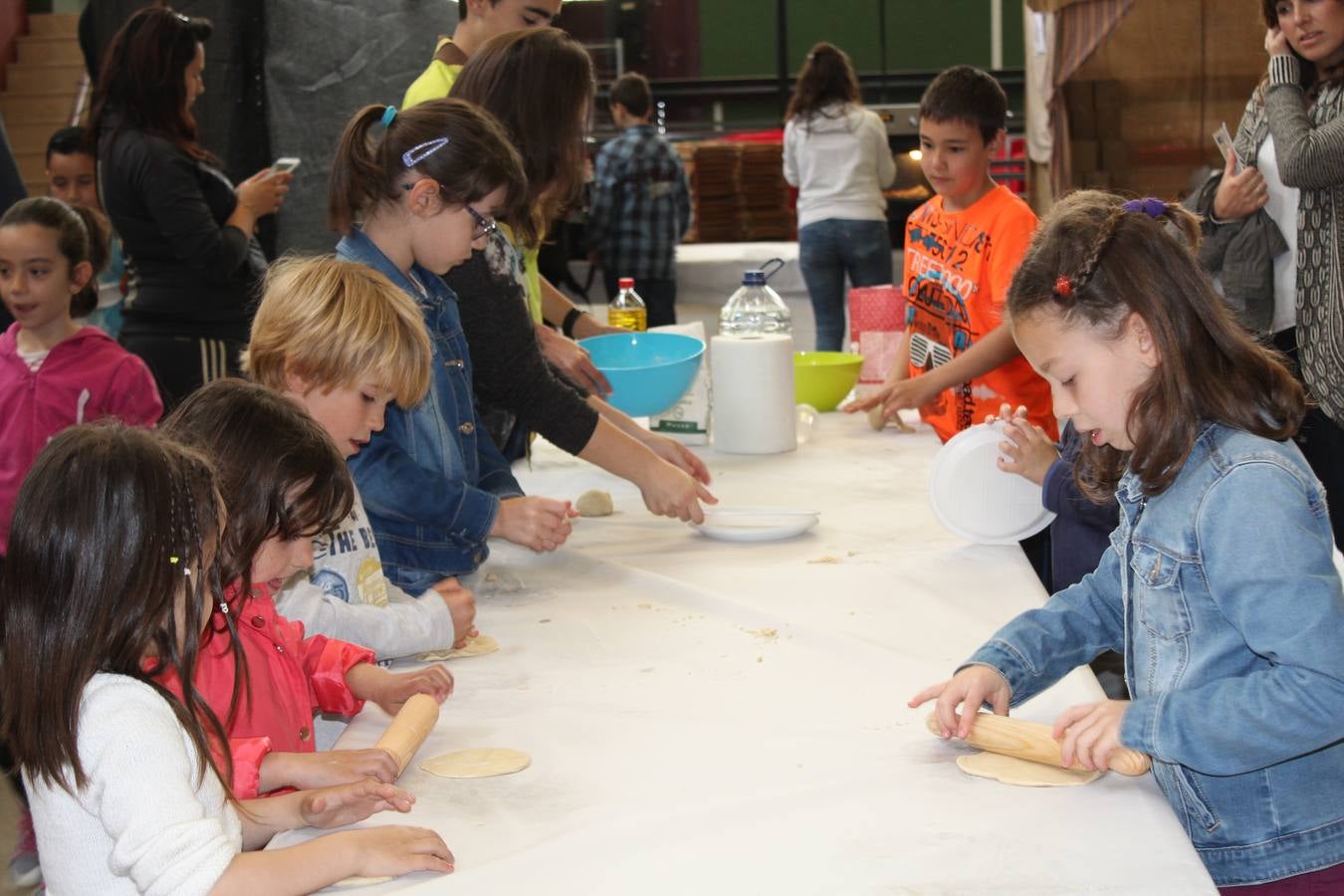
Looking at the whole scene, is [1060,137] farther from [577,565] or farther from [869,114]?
[577,565]

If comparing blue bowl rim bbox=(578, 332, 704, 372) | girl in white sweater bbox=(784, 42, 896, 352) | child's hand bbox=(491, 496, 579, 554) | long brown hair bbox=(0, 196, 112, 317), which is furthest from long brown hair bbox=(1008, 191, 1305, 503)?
girl in white sweater bbox=(784, 42, 896, 352)

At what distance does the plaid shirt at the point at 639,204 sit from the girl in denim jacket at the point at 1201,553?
4.53 meters

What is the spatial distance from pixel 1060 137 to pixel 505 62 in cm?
371

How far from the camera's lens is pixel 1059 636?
148cm

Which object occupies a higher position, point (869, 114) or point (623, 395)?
point (869, 114)

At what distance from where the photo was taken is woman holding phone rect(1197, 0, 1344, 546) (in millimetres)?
2645

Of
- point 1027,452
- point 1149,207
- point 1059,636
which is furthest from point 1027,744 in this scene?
point 1027,452

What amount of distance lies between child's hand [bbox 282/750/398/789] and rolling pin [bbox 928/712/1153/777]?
59 cm

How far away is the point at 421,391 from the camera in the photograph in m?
1.84

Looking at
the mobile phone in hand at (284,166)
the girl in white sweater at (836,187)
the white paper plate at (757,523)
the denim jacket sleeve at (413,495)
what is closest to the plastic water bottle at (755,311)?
the white paper plate at (757,523)

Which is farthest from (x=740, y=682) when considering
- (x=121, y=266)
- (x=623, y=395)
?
(x=121, y=266)

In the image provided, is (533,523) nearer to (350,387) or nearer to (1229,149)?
(350,387)

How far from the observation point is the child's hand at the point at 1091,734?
1.24 metres

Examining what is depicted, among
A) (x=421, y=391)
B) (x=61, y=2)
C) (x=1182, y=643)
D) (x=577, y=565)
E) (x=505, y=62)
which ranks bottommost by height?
(x=577, y=565)
